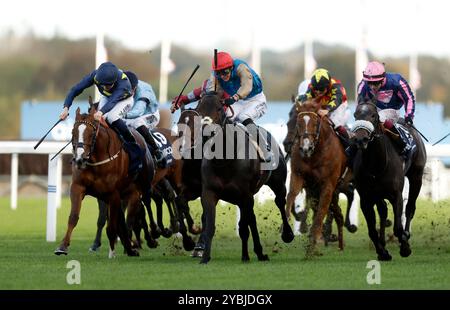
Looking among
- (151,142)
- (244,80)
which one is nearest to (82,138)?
(244,80)

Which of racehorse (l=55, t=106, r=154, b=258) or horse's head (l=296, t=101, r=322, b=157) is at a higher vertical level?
horse's head (l=296, t=101, r=322, b=157)

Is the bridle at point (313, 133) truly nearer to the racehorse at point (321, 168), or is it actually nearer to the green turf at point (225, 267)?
the racehorse at point (321, 168)

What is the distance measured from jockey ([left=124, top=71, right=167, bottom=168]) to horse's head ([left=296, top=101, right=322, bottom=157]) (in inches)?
83.5

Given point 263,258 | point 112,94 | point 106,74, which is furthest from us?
point 112,94

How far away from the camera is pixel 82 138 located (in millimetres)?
10875

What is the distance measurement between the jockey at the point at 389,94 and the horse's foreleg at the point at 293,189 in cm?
105

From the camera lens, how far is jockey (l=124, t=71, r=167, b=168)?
12.9 m

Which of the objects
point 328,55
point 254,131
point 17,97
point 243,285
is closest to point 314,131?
point 254,131

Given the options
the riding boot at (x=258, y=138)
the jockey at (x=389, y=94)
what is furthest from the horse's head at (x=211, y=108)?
the jockey at (x=389, y=94)

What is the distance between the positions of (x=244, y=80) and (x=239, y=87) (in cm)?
30

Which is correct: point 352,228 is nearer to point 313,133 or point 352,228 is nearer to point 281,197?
point 281,197

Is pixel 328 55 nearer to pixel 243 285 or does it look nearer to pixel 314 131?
pixel 314 131

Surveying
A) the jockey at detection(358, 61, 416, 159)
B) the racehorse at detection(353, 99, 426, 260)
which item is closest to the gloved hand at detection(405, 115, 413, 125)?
the jockey at detection(358, 61, 416, 159)

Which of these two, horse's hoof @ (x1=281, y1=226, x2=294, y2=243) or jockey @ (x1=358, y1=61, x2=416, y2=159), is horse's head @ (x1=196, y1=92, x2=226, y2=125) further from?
horse's hoof @ (x1=281, y1=226, x2=294, y2=243)
